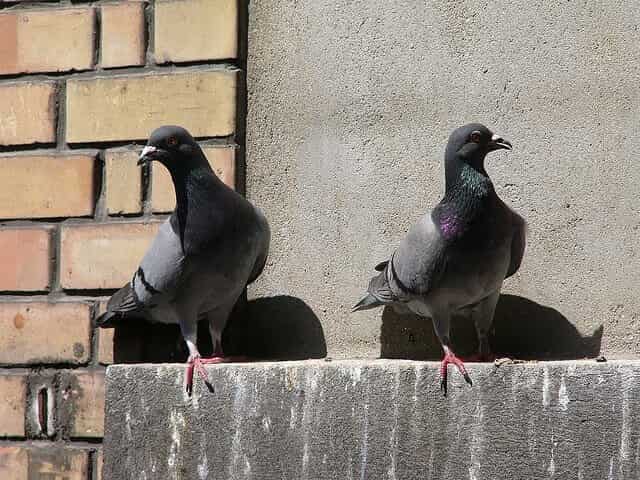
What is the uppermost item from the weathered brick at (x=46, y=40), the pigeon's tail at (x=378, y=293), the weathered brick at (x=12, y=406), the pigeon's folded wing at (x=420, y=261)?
the weathered brick at (x=46, y=40)

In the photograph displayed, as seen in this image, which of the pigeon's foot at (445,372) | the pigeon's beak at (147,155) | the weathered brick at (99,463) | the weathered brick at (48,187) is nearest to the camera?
the pigeon's foot at (445,372)

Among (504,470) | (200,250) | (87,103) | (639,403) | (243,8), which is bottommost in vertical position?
(504,470)

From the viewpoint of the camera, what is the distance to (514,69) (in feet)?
8.32

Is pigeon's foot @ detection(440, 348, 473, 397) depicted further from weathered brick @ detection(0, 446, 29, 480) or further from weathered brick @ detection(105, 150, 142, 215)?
weathered brick @ detection(0, 446, 29, 480)

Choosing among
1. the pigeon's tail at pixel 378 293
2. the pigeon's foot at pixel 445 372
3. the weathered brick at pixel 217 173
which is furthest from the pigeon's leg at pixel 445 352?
the weathered brick at pixel 217 173

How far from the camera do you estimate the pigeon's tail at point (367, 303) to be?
2.43 meters

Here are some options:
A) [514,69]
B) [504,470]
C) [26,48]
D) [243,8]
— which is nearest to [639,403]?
[504,470]

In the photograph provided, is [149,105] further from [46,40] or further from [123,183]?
[46,40]

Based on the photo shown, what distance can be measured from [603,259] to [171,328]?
0.96m

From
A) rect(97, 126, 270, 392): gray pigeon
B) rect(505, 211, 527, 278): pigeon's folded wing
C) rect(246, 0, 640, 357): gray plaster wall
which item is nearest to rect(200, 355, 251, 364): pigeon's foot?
rect(97, 126, 270, 392): gray pigeon

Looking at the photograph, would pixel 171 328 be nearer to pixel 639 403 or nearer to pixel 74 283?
pixel 74 283

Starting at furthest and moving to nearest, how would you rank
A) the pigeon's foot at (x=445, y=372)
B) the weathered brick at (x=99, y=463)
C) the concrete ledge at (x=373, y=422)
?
the weathered brick at (x=99, y=463) < the pigeon's foot at (x=445, y=372) < the concrete ledge at (x=373, y=422)

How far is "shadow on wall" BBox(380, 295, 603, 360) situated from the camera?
7.97 feet

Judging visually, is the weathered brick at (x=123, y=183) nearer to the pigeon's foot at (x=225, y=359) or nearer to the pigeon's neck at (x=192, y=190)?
the pigeon's neck at (x=192, y=190)
